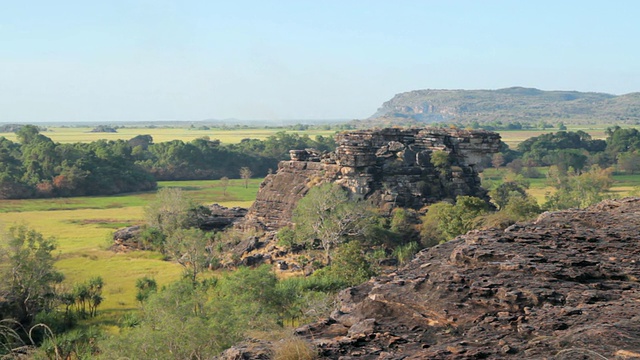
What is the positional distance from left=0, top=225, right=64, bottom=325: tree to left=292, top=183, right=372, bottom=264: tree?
16.2 m

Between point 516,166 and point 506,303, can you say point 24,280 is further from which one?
point 516,166

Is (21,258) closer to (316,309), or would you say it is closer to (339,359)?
(316,309)

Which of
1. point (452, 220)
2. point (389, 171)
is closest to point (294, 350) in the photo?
point (452, 220)

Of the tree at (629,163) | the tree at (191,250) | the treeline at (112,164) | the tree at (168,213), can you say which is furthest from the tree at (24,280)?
the tree at (629,163)

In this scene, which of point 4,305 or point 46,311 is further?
point 46,311

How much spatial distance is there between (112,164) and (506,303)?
8759 centimetres

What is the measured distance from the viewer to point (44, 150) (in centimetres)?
8825

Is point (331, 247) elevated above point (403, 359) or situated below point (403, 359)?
below

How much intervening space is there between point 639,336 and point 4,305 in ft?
87.7

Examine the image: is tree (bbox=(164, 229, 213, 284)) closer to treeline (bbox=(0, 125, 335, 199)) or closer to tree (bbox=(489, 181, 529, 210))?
tree (bbox=(489, 181, 529, 210))

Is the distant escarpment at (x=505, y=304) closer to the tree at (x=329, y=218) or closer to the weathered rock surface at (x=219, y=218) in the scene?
the tree at (x=329, y=218)

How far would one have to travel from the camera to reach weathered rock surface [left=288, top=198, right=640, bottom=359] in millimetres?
8609

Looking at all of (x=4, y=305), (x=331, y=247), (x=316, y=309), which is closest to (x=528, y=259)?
(x=316, y=309)

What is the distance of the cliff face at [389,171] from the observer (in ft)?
149
